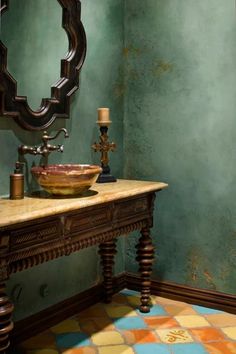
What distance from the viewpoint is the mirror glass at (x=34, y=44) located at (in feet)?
7.62

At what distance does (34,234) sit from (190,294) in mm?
1491

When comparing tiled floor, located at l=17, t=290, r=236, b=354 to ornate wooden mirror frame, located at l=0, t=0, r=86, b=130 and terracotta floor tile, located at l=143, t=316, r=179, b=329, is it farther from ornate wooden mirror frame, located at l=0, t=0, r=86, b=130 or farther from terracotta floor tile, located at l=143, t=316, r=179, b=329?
ornate wooden mirror frame, located at l=0, t=0, r=86, b=130

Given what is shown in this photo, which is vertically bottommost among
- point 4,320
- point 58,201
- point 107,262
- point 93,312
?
point 93,312

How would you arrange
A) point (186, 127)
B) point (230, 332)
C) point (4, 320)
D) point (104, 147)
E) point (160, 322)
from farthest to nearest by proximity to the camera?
point (186, 127) → point (104, 147) → point (160, 322) → point (230, 332) → point (4, 320)

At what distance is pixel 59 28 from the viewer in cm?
262

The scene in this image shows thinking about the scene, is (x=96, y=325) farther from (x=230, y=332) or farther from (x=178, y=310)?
(x=230, y=332)

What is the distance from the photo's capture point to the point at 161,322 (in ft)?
8.99

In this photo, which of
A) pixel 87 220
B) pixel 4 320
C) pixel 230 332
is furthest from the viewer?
pixel 230 332

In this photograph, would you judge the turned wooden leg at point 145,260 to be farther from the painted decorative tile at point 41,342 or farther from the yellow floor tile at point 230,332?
the painted decorative tile at point 41,342

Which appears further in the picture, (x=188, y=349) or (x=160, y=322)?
(x=160, y=322)

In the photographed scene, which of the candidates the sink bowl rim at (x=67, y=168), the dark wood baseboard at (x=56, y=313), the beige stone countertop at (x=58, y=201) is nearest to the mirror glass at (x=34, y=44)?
the sink bowl rim at (x=67, y=168)

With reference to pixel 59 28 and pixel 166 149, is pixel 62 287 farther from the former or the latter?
pixel 59 28

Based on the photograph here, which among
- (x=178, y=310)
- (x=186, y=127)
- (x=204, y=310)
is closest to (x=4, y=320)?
(x=178, y=310)

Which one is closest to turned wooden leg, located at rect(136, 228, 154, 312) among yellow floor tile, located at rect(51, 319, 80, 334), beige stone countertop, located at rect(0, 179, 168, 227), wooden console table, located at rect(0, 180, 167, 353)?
wooden console table, located at rect(0, 180, 167, 353)
